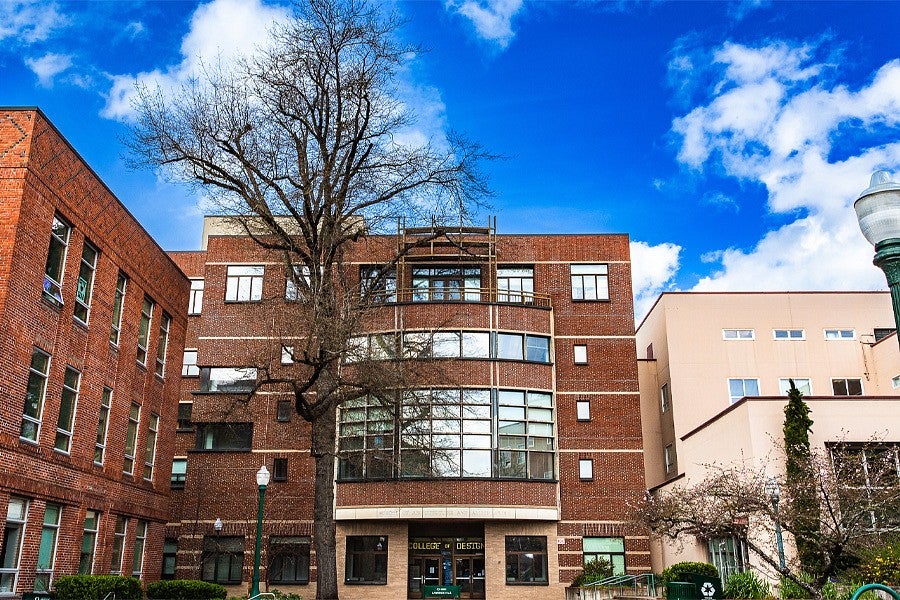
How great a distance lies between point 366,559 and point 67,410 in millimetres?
14833

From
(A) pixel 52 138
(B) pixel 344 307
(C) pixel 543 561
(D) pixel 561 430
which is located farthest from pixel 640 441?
(A) pixel 52 138

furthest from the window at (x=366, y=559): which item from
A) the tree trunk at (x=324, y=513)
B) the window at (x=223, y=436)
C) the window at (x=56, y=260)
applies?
the window at (x=56, y=260)

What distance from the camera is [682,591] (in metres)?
21.5

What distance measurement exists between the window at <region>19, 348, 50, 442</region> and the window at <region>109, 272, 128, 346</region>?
4.13 m

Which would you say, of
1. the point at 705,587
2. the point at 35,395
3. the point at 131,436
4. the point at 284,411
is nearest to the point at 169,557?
the point at 284,411

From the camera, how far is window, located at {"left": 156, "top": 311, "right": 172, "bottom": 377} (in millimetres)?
28827

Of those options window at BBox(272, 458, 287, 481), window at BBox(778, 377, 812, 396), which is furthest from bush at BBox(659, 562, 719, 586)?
window at BBox(272, 458, 287, 481)

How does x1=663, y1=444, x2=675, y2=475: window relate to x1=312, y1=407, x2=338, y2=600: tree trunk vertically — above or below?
above

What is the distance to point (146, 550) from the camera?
27578mm

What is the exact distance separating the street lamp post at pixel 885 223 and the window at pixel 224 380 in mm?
30570

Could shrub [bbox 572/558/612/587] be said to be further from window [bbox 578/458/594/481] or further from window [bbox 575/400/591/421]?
window [bbox 575/400/591/421]

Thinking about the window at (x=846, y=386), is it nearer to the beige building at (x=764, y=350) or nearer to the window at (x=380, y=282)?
the beige building at (x=764, y=350)

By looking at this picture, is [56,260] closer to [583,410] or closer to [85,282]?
[85,282]

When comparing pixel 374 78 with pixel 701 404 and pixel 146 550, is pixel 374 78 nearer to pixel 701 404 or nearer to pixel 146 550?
pixel 146 550
